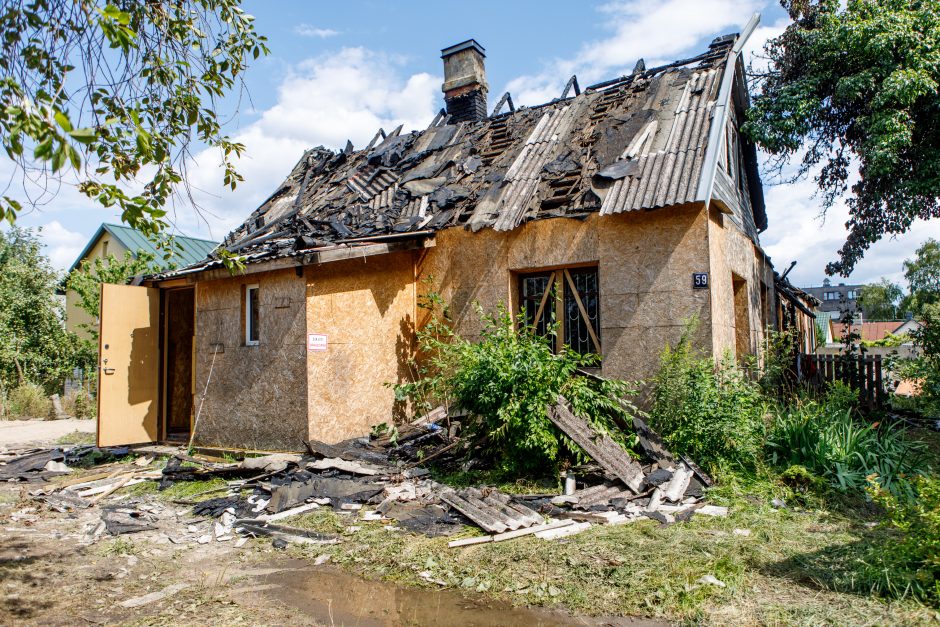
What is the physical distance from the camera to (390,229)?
404 inches

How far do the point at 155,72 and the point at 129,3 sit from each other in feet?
1.60

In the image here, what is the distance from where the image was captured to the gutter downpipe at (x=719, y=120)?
8.12 meters

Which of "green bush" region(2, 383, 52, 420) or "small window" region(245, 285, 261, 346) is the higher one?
"small window" region(245, 285, 261, 346)

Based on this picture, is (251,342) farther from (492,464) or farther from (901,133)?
(901,133)

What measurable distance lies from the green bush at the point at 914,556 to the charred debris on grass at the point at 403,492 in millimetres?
1795

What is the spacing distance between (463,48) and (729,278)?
8.74 meters

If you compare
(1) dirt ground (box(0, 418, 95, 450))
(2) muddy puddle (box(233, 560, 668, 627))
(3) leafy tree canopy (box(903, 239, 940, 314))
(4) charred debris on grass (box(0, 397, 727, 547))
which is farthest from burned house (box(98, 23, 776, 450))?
(3) leafy tree canopy (box(903, 239, 940, 314))

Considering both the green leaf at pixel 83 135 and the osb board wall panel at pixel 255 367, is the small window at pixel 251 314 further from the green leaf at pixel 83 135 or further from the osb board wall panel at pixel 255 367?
the green leaf at pixel 83 135

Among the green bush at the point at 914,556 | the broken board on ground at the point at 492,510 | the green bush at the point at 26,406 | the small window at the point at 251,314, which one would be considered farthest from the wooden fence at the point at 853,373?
Result: the green bush at the point at 26,406

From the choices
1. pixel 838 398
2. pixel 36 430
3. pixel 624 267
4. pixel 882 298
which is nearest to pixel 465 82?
pixel 624 267

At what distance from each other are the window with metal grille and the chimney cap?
7.35 m

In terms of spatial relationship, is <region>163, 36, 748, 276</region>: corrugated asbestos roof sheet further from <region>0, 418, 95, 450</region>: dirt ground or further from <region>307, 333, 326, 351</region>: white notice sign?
<region>0, 418, 95, 450</region>: dirt ground

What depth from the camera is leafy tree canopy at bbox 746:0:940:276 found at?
1032 cm

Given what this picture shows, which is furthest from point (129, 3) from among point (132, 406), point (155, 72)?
point (132, 406)
